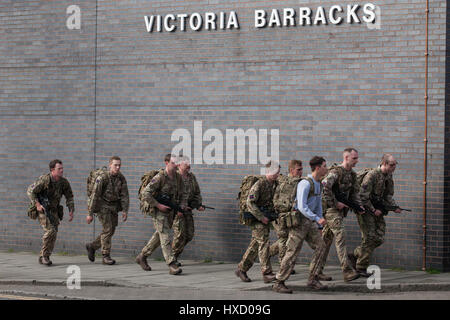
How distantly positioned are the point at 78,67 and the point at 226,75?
126 inches

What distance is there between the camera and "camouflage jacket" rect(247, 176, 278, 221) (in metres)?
13.3

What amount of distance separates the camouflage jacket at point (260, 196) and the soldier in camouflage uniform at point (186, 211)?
1930 millimetres

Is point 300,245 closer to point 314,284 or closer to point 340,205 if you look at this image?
point 314,284

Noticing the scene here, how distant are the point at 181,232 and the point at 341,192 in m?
3.09

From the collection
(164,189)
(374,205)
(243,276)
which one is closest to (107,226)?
(164,189)

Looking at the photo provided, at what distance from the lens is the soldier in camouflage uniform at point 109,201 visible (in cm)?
1546

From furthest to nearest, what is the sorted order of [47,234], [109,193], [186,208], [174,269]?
[109,193], [47,234], [186,208], [174,269]

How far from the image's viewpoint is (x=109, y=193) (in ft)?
51.1

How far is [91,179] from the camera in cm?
1568

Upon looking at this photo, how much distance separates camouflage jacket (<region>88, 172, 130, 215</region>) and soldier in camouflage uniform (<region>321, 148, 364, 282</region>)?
12.8 ft

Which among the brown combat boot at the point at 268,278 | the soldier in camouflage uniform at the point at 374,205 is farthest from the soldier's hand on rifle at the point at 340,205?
the brown combat boot at the point at 268,278

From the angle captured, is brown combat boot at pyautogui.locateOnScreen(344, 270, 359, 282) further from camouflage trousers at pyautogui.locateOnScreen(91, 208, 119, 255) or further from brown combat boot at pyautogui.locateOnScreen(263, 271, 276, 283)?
camouflage trousers at pyautogui.locateOnScreen(91, 208, 119, 255)
